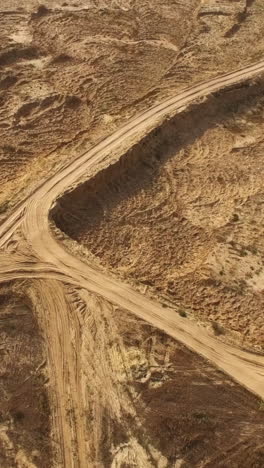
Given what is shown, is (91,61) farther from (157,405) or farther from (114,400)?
(157,405)

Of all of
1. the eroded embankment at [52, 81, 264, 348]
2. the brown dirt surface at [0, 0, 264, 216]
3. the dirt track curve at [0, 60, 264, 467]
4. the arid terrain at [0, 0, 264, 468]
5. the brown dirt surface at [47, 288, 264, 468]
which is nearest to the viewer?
the brown dirt surface at [47, 288, 264, 468]

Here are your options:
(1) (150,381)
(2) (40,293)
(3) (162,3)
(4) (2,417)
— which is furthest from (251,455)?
(3) (162,3)

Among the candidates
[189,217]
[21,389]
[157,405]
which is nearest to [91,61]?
[189,217]

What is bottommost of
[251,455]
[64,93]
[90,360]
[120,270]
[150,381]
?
[251,455]

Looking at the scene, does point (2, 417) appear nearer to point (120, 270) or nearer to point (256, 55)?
point (120, 270)

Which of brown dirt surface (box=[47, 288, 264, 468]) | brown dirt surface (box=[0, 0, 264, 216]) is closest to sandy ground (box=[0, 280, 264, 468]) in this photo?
brown dirt surface (box=[47, 288, 264, 468])

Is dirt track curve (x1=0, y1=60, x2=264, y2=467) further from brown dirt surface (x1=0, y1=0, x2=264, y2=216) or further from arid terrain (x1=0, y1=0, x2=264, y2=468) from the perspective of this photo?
brown dirt surface (x1=0, y1=0, x2=264, y2=216)
